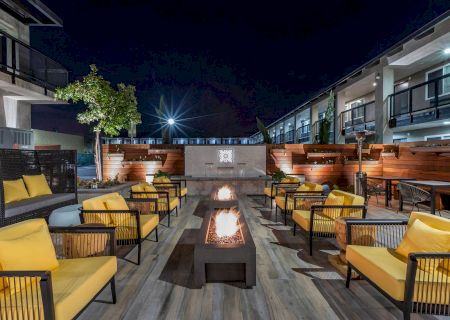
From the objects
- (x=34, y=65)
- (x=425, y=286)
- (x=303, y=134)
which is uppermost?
(x=34, y=65)

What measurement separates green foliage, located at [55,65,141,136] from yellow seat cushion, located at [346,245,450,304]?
718cm

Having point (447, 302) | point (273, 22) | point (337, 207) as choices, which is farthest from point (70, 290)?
point (273, 22)

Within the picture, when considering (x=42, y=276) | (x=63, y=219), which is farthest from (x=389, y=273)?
(x=63, y=219)

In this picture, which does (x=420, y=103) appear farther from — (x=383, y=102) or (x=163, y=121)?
(x=163, y=121)

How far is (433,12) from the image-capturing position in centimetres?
726

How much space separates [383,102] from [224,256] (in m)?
9.81

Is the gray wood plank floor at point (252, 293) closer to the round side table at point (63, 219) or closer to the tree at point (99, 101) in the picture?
the round side table at point (63, 219)

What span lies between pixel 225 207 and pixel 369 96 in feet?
39.3

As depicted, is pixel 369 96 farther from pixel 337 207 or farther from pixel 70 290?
pixel 70 290

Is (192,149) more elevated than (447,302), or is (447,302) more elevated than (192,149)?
(192,149)

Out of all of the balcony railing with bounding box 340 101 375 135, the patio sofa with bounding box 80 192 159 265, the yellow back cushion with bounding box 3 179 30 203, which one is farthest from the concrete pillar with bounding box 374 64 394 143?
the yellow back cushion with bounding box 3 179 30 203

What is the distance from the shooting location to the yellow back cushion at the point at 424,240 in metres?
2.23

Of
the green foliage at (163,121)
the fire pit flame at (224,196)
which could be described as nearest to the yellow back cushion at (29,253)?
the fire pit flame at (224,196)

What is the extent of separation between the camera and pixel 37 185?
5.75 metres
